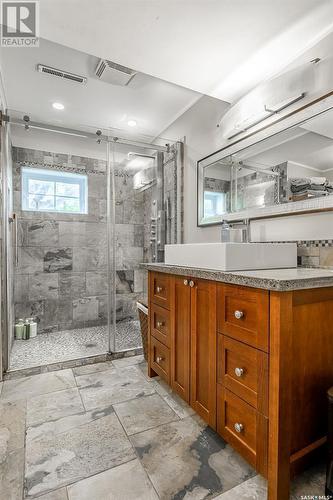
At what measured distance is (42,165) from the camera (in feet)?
10.3

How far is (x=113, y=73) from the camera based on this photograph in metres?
2.01

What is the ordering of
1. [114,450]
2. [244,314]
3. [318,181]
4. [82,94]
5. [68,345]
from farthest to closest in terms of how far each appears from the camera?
[68,345] → [82,94] → [318,181] → [114,450] → [244,314]

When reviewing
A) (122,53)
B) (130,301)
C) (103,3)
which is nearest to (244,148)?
(122,53)

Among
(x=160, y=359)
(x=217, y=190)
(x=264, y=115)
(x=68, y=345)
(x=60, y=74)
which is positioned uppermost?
(x=60, y=74)

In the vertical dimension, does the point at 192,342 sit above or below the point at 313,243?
below

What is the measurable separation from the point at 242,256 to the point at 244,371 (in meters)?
0.54

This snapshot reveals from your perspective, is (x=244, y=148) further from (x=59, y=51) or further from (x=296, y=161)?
(x=59, y=51)

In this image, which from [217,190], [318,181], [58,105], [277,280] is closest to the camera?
[277,280]

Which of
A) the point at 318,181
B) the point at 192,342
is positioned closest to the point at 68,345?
the point at 192,342

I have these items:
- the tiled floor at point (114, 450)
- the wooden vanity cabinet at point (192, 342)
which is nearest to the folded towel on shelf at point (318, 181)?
the wooden vanity cabinet at point (192, 342)

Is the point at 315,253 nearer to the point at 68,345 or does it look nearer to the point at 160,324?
the point at 160,324

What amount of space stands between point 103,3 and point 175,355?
202 cm

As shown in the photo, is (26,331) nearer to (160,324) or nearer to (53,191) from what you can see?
(53,191)

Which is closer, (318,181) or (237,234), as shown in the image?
(318,181)
